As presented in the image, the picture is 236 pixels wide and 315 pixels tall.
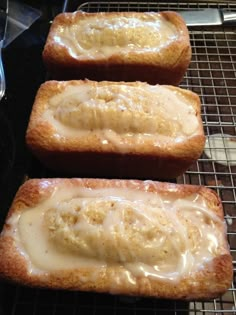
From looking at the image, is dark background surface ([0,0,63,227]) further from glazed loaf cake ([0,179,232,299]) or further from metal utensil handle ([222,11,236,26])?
metal utensil handle ([222,11,236,26])

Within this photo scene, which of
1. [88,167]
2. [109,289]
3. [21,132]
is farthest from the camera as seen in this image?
[21,132]

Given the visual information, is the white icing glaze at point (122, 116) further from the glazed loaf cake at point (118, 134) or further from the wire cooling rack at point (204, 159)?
the wire cooling rack at point (204, 159)

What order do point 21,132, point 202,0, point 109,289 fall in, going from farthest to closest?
1. point 202,0
2. point 21,132
3. point 109,289

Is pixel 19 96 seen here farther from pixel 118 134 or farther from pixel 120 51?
pixel 118 134

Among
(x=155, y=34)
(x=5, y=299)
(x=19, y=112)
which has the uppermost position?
(x=155, y=34)

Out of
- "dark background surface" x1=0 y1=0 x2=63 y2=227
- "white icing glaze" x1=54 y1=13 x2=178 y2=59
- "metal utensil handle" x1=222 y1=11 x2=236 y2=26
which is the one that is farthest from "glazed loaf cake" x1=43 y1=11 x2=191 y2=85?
"metal utensil handle" x1=222 y1=11 x2=236 y2=26

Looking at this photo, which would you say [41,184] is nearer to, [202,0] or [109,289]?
[109,289]

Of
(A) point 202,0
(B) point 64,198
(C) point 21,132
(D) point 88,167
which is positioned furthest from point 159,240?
(A) point 202,0
